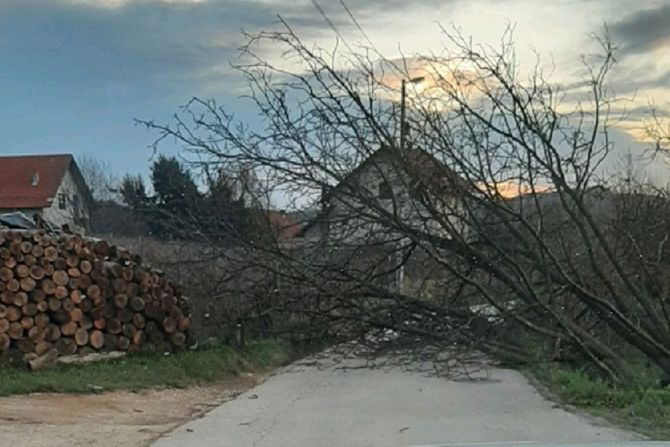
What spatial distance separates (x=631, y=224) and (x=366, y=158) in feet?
11.3

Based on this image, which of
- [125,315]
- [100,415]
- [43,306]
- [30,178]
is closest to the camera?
[100,415]

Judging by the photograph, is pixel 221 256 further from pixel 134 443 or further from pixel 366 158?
pixel 134 443

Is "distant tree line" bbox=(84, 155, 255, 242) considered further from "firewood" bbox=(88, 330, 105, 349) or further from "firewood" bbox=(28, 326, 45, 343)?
"firewood" bbox=(28, 326, 45, 343)

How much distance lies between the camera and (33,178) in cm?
4050

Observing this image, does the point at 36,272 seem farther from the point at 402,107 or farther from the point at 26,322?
the point at 402,107

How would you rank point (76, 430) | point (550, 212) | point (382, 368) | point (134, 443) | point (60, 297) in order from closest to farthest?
point (134, 443) < point (76, 430) < point (550, 212) < point (60, 297) < point (382, 368)

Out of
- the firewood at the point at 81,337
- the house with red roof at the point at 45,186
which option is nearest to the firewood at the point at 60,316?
the firewood at the point at 81,337

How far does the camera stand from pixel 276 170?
11727 millimetres

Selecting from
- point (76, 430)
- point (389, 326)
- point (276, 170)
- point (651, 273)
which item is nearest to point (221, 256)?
point (276, 170)

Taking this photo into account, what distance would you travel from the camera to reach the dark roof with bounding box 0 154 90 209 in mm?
39000

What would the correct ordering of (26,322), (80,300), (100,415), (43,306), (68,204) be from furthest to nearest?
(68,204) < (80,300) < (43,306) < (26,322) < (100,415)

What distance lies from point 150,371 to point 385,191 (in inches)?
156

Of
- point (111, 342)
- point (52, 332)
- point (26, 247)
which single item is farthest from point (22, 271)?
point (111, 342)

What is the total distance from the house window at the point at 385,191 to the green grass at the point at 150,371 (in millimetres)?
3636
